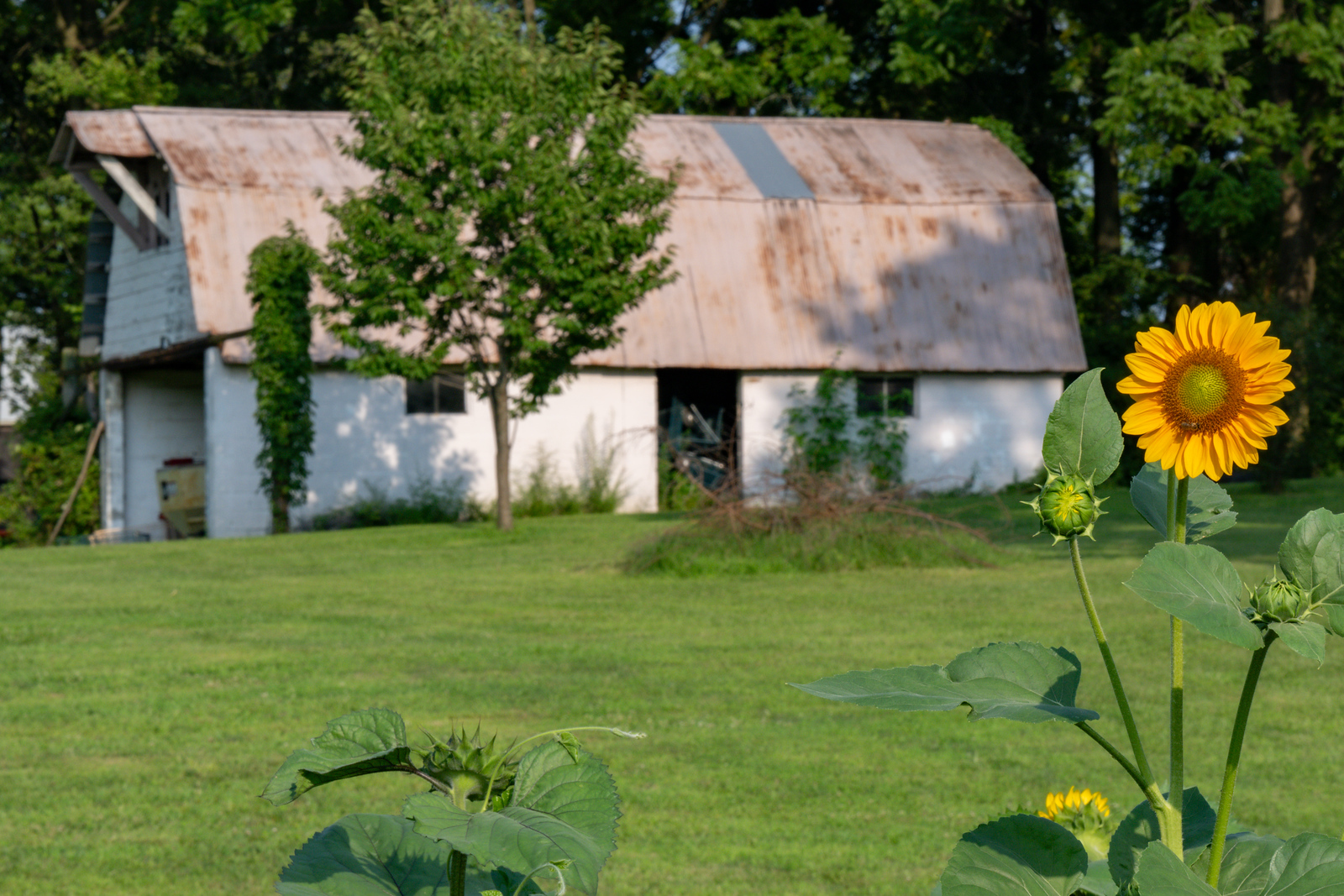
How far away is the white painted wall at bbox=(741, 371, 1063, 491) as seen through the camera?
72.9ft

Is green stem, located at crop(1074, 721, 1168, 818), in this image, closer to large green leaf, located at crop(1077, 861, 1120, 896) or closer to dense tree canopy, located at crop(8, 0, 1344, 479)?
large green leaf, located at crop(1077, 861, 1120, 896)

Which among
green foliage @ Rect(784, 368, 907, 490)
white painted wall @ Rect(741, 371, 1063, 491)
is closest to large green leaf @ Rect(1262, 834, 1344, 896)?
green foliage @ Rect(784, 368, 907, 490)

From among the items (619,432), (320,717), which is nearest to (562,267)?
(619,432)

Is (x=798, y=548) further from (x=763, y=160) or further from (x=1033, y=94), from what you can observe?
(x=1033, y=94)

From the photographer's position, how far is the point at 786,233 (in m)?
22.9

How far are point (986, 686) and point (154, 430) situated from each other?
24.0 metres

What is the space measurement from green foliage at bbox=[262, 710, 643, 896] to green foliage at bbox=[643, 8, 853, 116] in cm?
2789

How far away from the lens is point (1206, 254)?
31.8m

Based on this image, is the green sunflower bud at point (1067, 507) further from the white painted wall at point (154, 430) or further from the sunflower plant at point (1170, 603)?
the white painted wall at point (154, 430)

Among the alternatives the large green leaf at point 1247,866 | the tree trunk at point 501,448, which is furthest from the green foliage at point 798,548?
the large green leaf at point 1247,866

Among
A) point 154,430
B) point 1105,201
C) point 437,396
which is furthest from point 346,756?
point 1105,201

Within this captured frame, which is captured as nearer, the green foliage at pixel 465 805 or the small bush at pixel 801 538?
the green foliage at pixel 465 805

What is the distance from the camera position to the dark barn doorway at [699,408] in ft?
73.9

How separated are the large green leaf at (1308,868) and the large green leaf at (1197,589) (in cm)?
18
